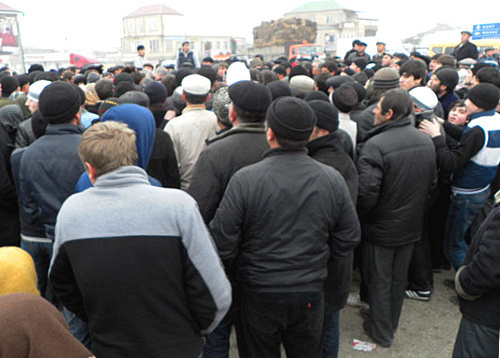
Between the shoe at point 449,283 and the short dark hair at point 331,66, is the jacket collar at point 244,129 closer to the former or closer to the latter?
the shoe at point 449,283

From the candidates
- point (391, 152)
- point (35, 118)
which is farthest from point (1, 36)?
point (391, 152)

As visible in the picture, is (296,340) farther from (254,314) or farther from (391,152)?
(391,152)

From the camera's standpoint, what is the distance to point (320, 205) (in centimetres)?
227

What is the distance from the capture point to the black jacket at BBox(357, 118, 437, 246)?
3.16 meters

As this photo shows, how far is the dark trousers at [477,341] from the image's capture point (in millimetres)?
2303

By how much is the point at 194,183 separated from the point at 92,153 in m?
0.92

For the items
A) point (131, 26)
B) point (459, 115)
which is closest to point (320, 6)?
point (131, 26)

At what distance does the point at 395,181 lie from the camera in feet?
10.5

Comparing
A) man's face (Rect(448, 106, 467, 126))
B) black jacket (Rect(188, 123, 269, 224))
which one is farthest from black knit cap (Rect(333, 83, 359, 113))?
black jacket (Rect(188, 123, 269, 224))

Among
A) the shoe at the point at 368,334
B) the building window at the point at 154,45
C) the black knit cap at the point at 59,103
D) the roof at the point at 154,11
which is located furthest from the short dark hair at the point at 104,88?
the roof at the point at 154,11

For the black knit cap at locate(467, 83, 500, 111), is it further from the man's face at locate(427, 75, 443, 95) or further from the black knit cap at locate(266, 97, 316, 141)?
the black knit cap at locate(266, 97, 316, 141)

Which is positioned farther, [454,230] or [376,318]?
[454,230]

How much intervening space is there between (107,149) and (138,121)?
746 mm

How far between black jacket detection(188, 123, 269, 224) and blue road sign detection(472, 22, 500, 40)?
29.4m
